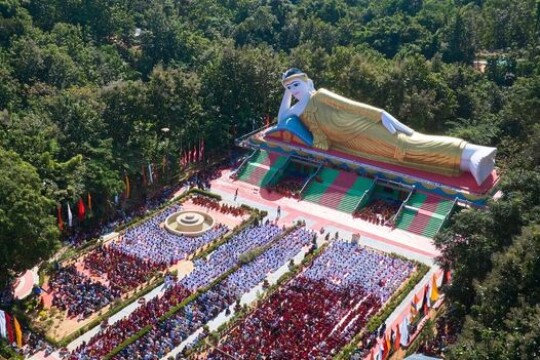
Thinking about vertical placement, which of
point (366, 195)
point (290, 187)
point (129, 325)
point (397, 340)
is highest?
point (397, 340)

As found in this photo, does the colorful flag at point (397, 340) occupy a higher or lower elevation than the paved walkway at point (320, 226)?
higher

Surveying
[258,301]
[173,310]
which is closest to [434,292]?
[258,301]

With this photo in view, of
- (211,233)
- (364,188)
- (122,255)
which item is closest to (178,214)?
(211,233)

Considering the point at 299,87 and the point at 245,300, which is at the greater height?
the point at 299,87

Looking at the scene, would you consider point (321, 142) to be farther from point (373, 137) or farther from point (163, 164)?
point (163, 164)

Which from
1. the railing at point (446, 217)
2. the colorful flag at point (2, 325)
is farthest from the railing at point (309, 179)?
the colorful flag at point (2, 325)

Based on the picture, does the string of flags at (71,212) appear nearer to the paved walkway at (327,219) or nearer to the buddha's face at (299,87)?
the paved walkway at (327,219)

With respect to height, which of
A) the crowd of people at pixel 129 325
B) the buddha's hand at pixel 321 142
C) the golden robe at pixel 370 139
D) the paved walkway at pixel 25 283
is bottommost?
the paved walkway at pixel 25 283
